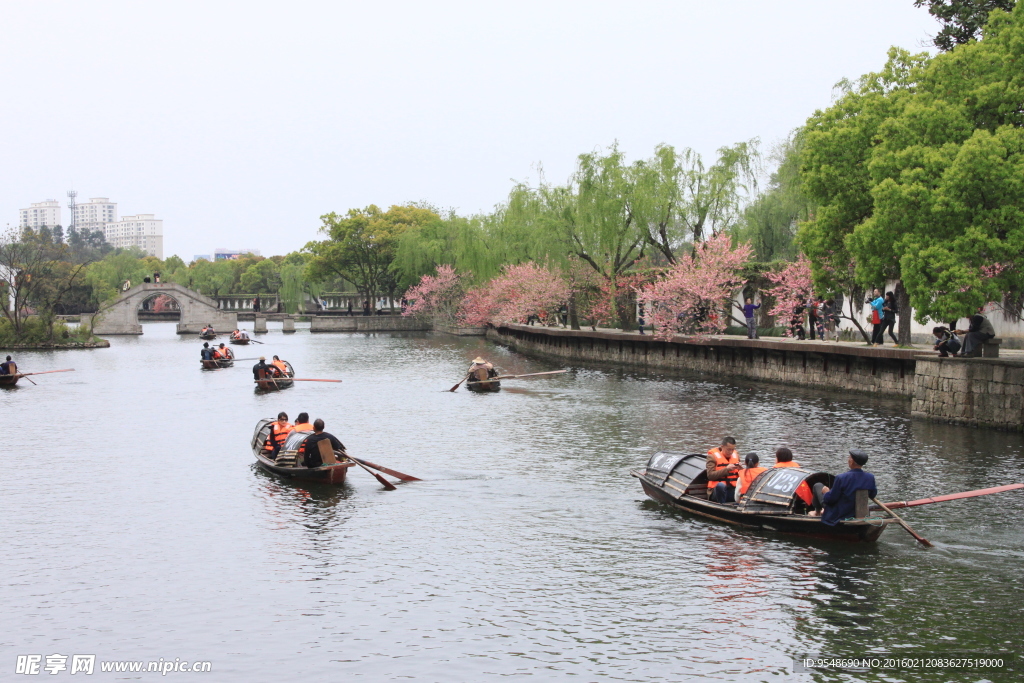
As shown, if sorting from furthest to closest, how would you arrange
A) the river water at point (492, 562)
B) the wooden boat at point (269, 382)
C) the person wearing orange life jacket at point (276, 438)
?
the wooden boat at point (269, 382) → the person wearing orange life jacket at point (276, 438) → the river water at point (492, 562)

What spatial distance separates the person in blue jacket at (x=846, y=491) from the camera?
→ 1539cm

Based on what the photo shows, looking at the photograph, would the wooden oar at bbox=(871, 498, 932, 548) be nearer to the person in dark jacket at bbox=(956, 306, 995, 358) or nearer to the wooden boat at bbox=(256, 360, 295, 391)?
the person in dark jacket at bbox=(956, 306, 995, 358)

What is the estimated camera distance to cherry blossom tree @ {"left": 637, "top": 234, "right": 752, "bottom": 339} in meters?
47.5

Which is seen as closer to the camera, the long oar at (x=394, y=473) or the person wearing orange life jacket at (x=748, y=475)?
the person wearing orange life jacket at (x=748, y=475)

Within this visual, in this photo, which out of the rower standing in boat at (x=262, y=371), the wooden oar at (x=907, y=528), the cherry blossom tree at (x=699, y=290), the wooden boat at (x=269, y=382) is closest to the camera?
the wooden oar at (x=907, y=528)

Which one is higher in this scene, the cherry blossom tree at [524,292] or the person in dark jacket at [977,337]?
the cherry blossom tree at [524,292]

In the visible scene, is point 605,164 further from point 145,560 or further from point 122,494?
point 145,560

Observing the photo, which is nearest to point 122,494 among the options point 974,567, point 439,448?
point 439,448

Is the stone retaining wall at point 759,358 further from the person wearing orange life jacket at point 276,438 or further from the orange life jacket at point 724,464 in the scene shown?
the person wearing orange life jacket at point 276,438

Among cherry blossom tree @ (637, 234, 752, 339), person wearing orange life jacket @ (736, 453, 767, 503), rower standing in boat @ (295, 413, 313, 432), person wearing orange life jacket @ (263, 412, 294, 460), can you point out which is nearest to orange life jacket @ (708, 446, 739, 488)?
person wearing orange life jacket @ (736, 453, 767, 503)

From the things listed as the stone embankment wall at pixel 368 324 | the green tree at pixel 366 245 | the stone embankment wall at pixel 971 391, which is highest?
the green tree at pixel 366 245

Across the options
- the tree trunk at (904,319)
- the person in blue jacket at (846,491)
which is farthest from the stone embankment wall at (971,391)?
the person in blue jacket at (846,491)

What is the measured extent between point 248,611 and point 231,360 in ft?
159

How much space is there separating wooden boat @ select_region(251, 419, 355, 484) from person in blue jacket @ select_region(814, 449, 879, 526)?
34.7 feet
